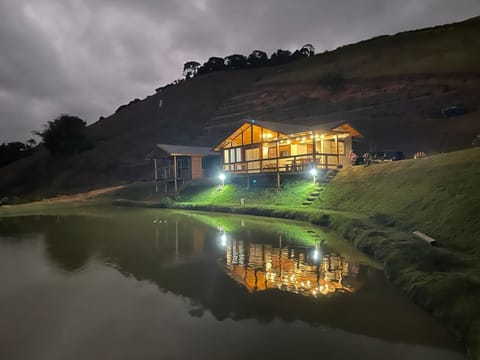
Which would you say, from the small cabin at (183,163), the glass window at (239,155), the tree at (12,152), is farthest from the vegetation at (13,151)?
the glass window at (239,155)

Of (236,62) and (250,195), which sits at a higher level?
(236,62)

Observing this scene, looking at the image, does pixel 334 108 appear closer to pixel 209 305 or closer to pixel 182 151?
pixel 182 151

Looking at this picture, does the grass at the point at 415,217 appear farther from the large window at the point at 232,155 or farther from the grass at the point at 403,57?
the grass at the point at 403,57

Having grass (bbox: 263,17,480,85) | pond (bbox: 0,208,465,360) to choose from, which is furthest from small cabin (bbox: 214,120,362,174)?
grass (bbox: 263,17,480,85)

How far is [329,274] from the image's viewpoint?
371 inches

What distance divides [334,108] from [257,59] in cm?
8045

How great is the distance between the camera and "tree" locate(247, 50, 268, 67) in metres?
128

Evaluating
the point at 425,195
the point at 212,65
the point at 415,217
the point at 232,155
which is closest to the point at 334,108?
the point at 232,155

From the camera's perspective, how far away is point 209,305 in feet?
24.4

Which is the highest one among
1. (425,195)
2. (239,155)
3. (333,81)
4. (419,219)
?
(333,81)

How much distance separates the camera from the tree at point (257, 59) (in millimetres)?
128125

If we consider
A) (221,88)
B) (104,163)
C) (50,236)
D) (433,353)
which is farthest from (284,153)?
(221,88)

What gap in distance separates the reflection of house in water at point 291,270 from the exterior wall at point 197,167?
89.0 ft

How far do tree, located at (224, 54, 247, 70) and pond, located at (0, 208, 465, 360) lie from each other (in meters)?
126
